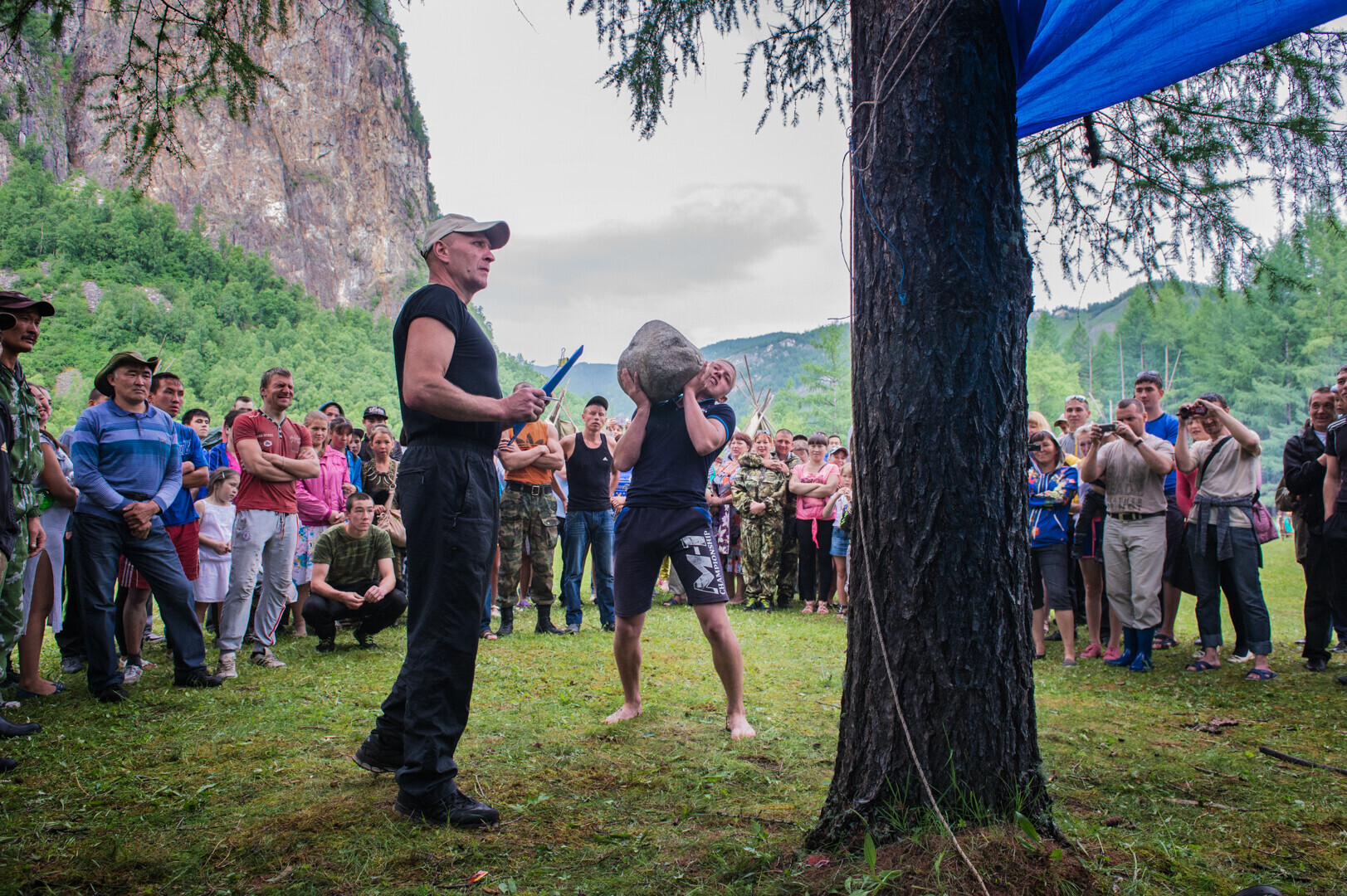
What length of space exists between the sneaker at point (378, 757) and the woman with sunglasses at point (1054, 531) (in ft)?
16.2

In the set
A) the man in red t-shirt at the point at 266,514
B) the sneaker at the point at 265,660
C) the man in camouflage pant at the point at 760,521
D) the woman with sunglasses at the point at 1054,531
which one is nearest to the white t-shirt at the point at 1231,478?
the woman with sunglasses at the point at 1054,531

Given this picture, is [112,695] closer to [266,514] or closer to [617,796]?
[266,514]

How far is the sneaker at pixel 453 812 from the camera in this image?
105 inches

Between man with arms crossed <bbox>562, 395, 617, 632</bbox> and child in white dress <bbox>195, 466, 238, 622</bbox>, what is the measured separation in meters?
2.93

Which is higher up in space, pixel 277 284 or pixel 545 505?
pixel 277 284

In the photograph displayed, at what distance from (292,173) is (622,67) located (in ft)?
323

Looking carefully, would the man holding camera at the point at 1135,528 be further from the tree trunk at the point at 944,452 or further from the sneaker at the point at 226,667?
the sneaker at the point at 226,667

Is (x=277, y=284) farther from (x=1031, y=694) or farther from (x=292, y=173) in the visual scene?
(x=1031, y=694)

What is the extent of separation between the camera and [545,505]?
25.3 ft

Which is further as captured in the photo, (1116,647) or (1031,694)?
(1116,647)

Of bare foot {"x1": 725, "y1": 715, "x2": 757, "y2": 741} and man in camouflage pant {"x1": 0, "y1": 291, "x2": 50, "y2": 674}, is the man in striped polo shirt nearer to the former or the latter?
man in camouflage pant {"x1": 0, "y1": 291, "x2": 50, "y2": 674}

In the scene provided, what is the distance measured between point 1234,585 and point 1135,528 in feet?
2.62

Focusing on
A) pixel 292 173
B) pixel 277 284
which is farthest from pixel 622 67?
pixel 292 173

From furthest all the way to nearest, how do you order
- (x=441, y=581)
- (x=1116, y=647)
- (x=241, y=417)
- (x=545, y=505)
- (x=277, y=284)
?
(x=277, y=284)
(x=545, y=505)
(x=1116, y=647)
(x=241, y=417)
(x=441, y=581)
